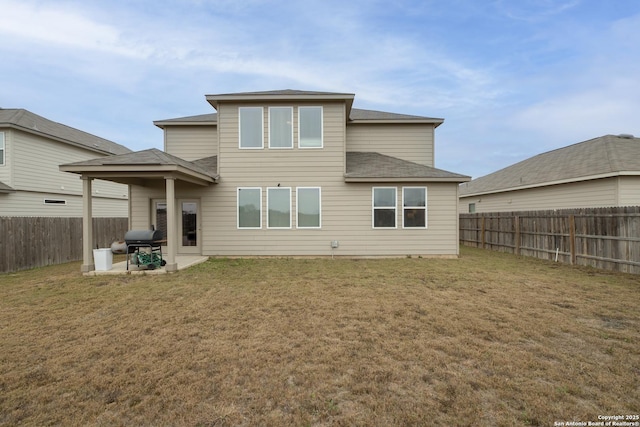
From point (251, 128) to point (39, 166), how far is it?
10.8m

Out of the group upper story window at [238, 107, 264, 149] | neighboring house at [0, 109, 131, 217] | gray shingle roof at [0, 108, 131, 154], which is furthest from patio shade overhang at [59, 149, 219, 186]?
gray shingle roof at [0, 108, 131, 154]

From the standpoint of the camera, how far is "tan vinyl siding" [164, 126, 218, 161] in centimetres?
1227

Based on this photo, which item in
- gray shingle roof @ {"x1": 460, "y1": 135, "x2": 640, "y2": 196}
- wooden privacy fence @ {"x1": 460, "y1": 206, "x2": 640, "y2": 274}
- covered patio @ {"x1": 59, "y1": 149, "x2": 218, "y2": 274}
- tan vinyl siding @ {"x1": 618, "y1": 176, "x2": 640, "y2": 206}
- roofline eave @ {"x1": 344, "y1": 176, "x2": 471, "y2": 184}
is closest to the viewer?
wooden privacy fence @ {"x1": 460, "y1": 206, "x2": 640, "y2": 274}

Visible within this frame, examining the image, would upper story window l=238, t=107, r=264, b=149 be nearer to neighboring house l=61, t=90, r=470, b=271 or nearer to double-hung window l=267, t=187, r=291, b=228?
neighboring house l=61, t=90, r=470, b=271

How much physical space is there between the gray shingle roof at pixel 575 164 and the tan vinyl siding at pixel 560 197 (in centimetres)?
41

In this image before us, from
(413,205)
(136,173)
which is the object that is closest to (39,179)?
(136,173)

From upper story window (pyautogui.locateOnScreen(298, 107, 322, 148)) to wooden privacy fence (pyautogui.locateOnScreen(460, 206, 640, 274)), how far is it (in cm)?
839

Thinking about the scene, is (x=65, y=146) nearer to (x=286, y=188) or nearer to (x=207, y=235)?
(x=207, y=235)

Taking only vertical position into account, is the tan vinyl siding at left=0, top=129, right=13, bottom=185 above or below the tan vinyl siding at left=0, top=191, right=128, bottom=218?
above

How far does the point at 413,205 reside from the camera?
10.6 m

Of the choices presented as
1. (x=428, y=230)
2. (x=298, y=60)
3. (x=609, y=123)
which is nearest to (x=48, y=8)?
(x=298, y=60)

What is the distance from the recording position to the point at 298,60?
21953 millimetres

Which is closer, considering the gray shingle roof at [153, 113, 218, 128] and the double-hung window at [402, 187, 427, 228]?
the double-hung window at [402, 187, 427, 228]

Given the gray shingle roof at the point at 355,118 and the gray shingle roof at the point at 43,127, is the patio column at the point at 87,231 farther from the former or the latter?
the gray shingle roof at the point at 43,127
